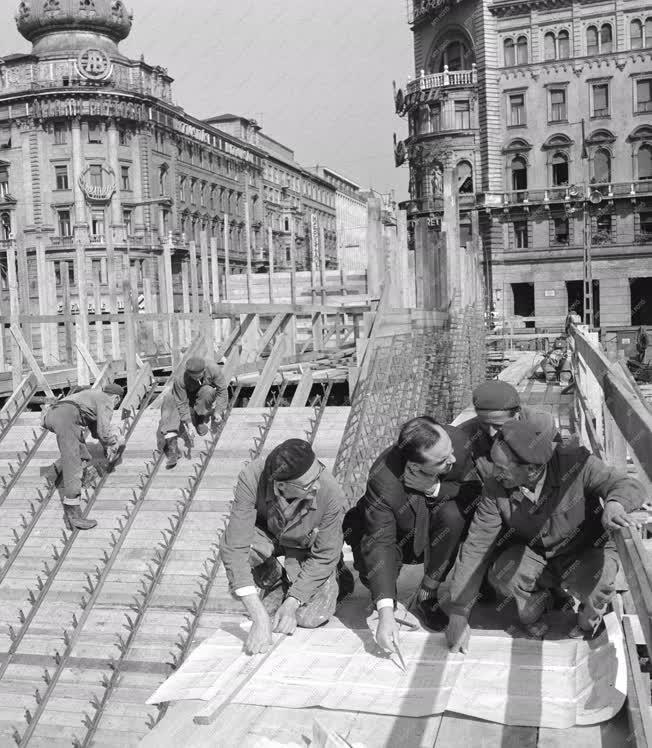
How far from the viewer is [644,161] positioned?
137 ft

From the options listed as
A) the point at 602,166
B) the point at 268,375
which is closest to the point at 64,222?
the point at 602,166

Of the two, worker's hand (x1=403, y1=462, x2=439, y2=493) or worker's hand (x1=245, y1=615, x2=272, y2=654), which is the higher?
worker's hand (x1=403, y1=462, x2=439, y2=493)

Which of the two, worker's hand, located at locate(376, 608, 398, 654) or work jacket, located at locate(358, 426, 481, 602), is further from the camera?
work jacket, located at locate(358, 426, 481, 602)

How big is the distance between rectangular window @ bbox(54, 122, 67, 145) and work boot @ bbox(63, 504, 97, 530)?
41.7 meters

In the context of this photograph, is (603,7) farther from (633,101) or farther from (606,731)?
(606,731)

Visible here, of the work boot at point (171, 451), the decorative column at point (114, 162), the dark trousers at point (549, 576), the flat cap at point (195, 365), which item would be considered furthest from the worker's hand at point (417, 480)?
the decorative column at point (114, 162)

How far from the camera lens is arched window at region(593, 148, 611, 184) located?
42.2 metres

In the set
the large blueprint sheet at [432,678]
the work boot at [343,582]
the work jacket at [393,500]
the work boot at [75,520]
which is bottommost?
the work boot at [75,520]

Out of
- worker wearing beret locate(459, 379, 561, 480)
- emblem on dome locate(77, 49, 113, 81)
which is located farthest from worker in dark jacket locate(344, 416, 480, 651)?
emblem on dome locate(77, 49, 113, 81)

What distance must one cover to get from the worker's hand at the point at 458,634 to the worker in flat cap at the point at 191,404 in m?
5.63

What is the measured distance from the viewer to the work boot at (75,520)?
818cm

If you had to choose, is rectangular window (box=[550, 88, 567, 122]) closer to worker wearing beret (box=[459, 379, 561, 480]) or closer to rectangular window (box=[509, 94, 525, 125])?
rectangular window (box=[509, 94, 525, 125])

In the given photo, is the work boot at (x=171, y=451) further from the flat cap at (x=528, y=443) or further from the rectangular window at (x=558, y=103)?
the rectangular window at (x=558, y=103)

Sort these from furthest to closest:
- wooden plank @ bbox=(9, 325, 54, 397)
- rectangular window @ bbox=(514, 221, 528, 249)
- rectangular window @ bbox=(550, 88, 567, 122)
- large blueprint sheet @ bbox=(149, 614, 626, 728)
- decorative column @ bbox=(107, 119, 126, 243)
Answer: decorative column @ bbox=(107, 119, 126, 243) → rectangular window @ bbox=(514, 221, 528, 249) → rectangular window @ bbox=(550, 88, 567, 122) → wooden plank @ bbox=(9, 325, 54, 397) → large blueprint sheet @ bbox=(149, 614, 626, 728)
